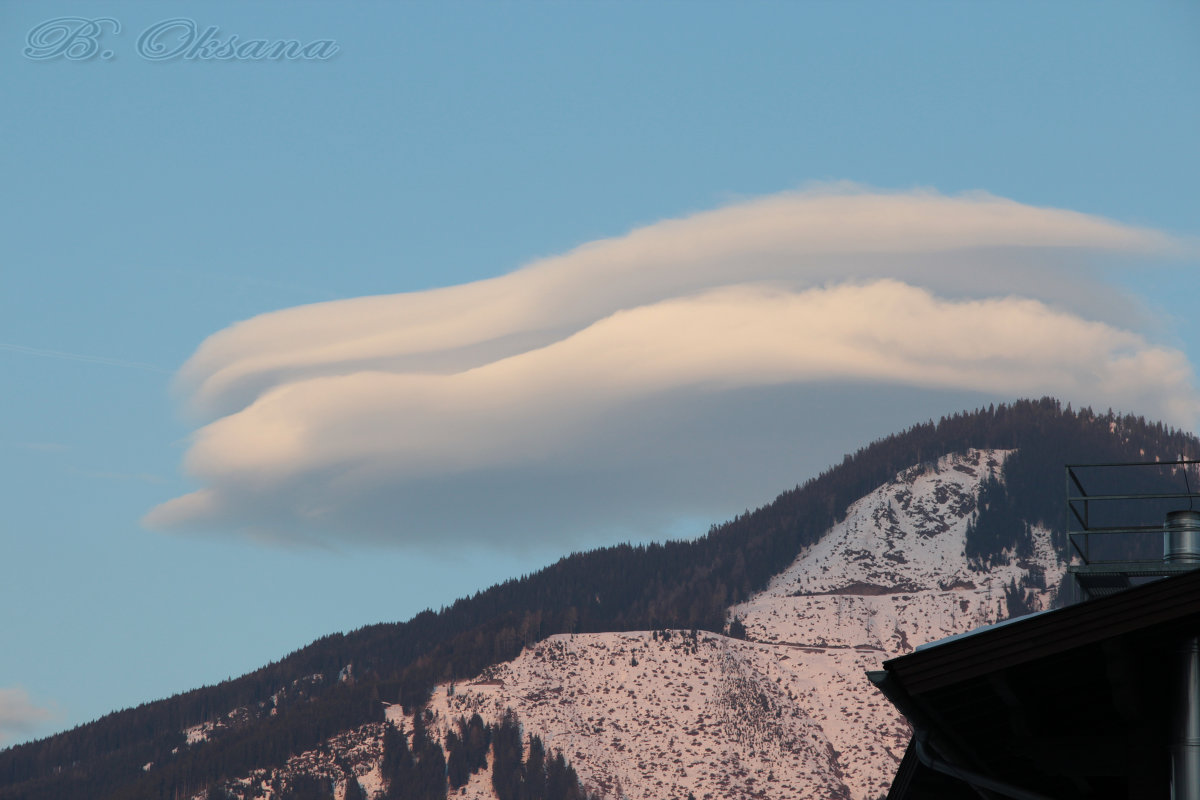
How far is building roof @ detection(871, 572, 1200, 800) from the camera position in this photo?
11539 mm

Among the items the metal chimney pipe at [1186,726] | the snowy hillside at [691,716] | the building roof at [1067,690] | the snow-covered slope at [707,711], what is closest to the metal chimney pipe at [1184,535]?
the building roof at [1067,690]

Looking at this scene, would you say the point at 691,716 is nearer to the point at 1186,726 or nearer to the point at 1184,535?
the point at 1184,535

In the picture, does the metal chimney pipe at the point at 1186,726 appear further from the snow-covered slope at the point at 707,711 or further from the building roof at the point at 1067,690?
the snow-covered slope at the point at 707,711

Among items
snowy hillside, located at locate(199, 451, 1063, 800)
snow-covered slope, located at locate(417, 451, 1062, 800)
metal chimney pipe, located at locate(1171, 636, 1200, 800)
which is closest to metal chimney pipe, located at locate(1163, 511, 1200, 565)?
metal chimney pipe, located at locate(1171, 636, 1200, 800)

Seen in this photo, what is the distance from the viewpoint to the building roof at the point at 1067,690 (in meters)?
11.5

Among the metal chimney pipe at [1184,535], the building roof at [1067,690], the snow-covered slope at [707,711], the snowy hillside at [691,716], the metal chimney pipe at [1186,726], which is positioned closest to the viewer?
the metal chimney pipe at [1186,726]

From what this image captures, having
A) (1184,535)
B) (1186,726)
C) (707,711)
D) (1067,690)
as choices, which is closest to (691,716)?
(707,711)

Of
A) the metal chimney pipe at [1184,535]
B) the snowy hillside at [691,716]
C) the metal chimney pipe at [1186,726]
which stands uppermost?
the snowy hillside at [691,716]

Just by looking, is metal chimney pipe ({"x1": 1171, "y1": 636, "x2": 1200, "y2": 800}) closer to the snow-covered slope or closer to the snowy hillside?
the snowy hillside

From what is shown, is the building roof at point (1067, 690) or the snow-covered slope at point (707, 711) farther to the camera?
the snow-covered slope at point (707, 711)

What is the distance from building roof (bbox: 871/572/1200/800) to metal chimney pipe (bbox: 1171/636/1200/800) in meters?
0.15

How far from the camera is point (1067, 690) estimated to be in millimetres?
12734

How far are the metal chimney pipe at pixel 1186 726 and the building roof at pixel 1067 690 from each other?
15cm

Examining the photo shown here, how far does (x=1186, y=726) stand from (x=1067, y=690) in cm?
139
